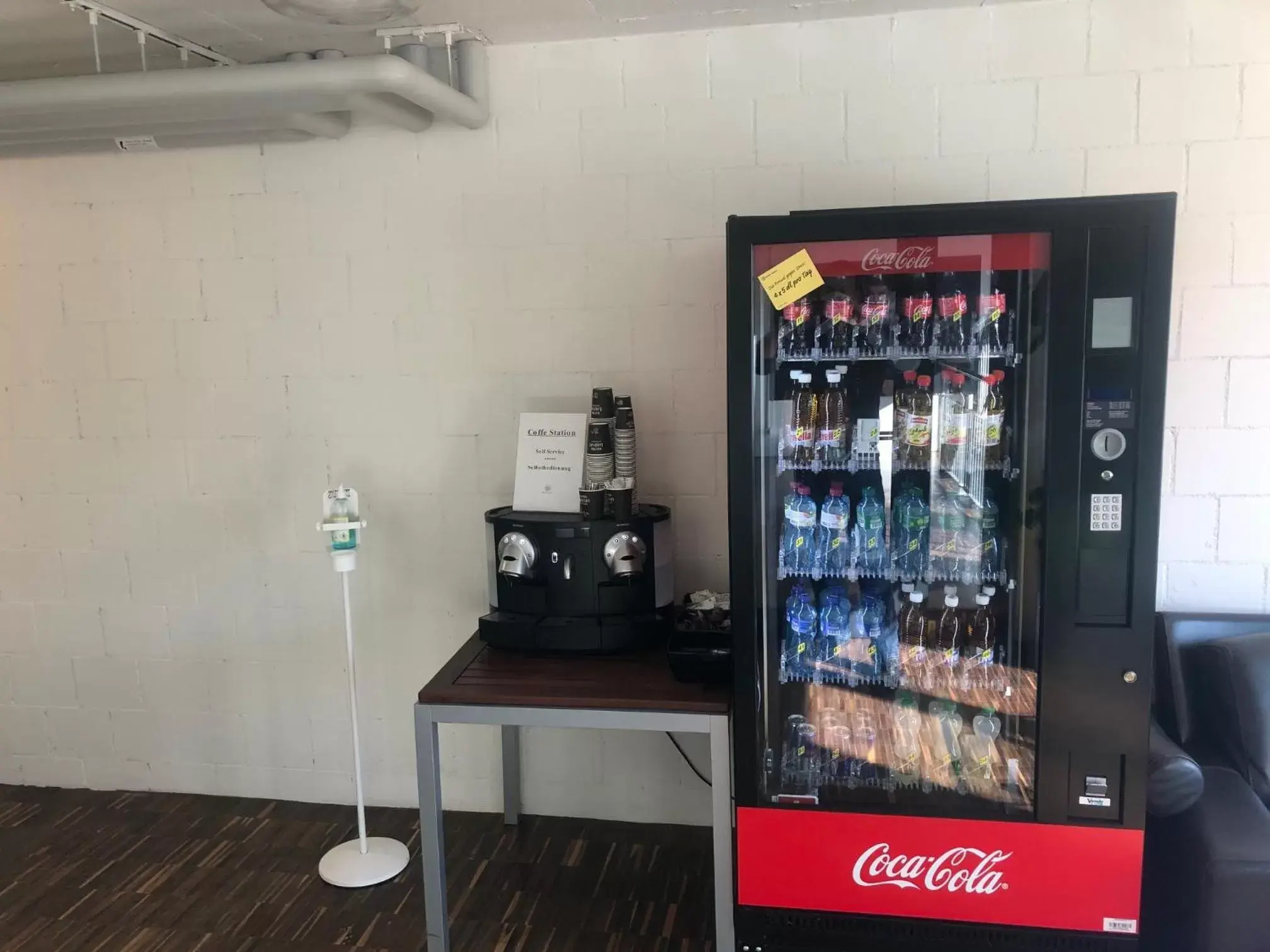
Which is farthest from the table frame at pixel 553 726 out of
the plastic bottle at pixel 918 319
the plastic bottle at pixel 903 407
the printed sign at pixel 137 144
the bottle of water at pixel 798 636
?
the printed sign at pixel 137 144

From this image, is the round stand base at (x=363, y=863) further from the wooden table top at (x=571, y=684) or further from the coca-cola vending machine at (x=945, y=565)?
the coca-cola vending machine at (x=945, y=565)

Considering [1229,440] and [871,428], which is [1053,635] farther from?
[1229,440]

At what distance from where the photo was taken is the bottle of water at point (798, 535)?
2361mm

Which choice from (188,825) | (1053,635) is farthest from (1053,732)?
(188,825)

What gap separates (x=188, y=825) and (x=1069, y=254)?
3265mm

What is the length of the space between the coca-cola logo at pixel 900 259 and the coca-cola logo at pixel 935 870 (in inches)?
53.7

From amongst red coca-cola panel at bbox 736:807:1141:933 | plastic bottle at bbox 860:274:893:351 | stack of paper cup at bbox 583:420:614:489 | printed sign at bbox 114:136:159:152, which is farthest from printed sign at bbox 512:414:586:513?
printed sign at bbox 114:136:159:152

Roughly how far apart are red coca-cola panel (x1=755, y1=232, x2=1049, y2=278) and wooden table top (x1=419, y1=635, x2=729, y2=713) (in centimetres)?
105

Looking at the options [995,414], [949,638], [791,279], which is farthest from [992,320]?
[949,638]

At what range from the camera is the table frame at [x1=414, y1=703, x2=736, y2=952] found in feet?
7.51

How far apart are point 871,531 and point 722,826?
0.81 meters

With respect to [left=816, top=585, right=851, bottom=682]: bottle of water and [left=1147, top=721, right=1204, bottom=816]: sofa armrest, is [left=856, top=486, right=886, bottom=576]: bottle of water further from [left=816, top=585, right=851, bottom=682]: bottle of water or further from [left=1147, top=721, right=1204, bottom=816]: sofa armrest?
[left=1147, top=721, right=1204, bottom=816]: sofa armrest

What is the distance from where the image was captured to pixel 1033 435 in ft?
7.11

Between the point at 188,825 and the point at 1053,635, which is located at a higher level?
the point at 1053,635
